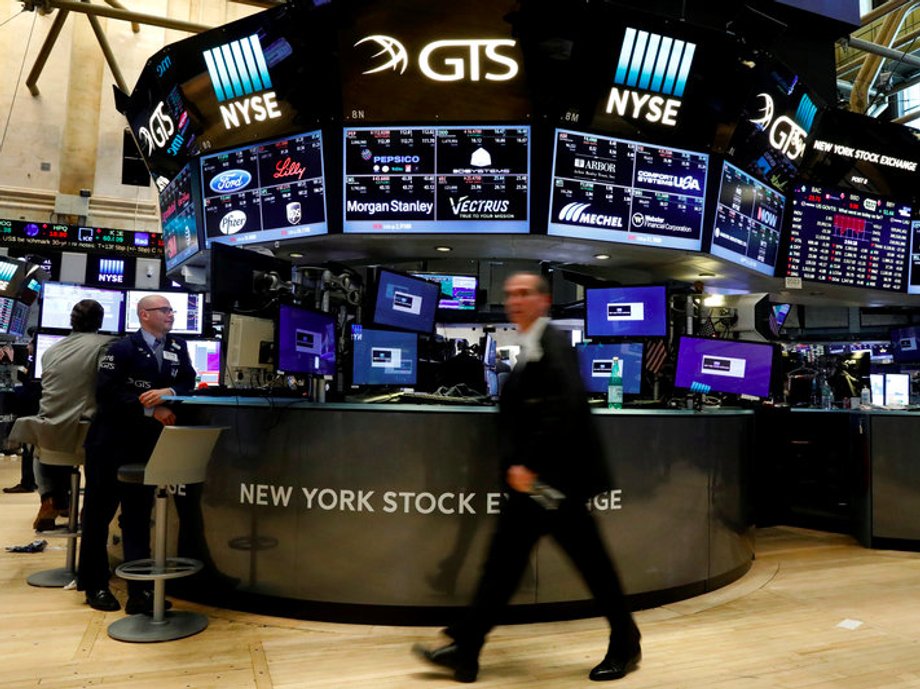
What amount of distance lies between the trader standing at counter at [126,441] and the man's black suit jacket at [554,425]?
66.8 inches

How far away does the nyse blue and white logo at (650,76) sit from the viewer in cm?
419

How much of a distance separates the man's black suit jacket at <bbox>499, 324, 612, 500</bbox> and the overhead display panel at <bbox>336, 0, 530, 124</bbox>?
7.50 ft

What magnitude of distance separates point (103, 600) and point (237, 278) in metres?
1.67

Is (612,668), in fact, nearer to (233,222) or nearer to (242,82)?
(233,222)

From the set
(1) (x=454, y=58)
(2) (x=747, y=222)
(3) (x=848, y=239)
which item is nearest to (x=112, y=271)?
(1) (x=454, y=58)

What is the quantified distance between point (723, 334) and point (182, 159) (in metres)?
4.48

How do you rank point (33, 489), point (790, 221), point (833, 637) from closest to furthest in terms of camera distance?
point (833, 637)
point (790, 221)
point (33, 489)

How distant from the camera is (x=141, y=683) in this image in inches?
94.3

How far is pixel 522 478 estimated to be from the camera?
7.53 feet

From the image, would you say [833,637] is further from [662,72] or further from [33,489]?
[33,489]

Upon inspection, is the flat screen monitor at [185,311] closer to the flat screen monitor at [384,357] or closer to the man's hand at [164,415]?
the flat screen monitor at [384,357]

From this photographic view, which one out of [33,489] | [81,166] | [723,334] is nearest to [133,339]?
[723,334]

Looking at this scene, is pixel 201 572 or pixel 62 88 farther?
pixel 62 88

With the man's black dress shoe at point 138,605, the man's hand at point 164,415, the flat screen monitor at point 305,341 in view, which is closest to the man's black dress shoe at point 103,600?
the man's black dress shoe at point 138,605
